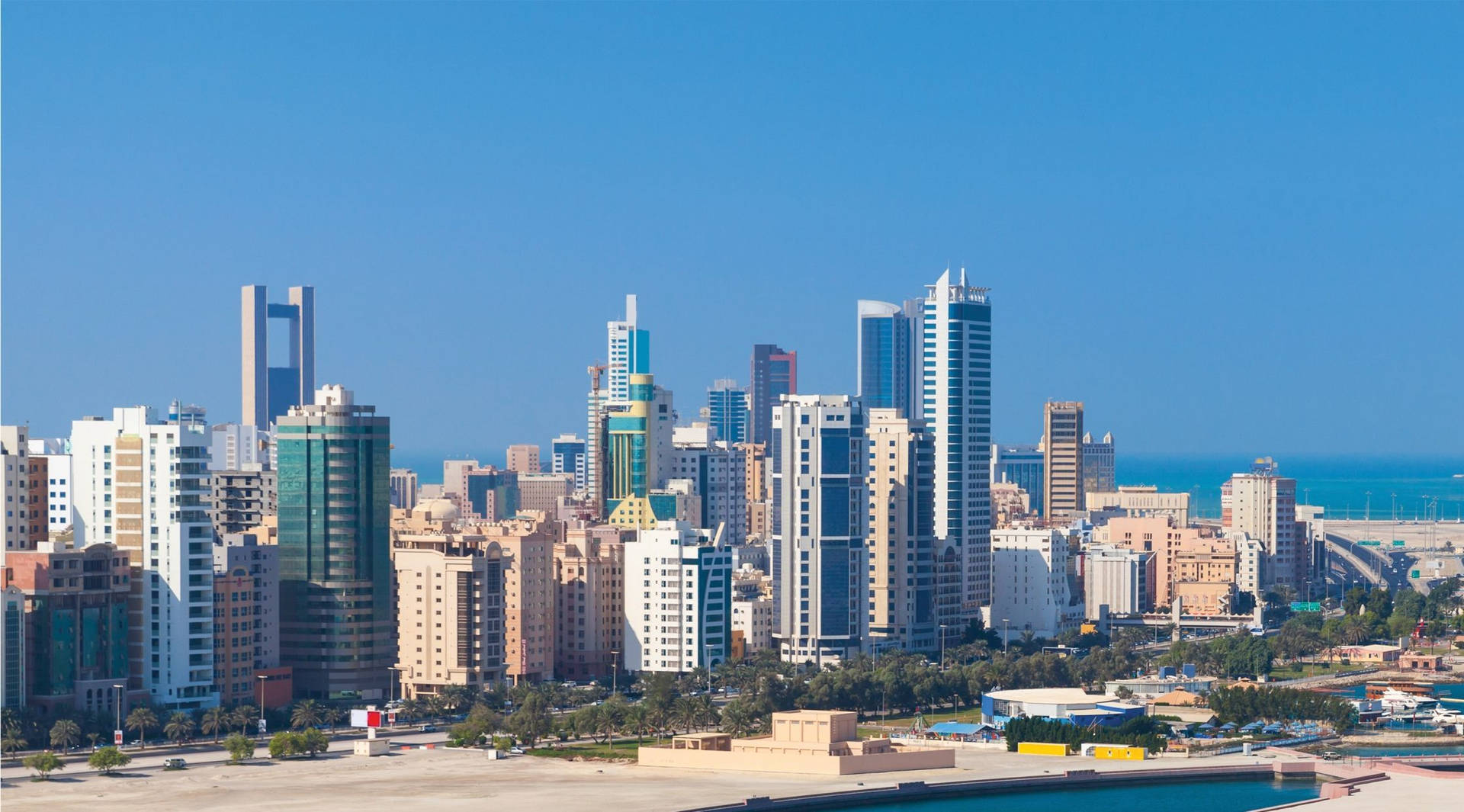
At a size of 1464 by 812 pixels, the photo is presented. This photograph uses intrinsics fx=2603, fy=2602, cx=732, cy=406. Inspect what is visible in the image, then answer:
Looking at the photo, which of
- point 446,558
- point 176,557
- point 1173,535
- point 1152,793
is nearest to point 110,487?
point 176,557

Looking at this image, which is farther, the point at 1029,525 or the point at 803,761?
the point at 1029,525

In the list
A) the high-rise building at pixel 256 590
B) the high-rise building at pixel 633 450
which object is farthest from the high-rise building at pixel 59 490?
the high-rise building at pixel 633 450

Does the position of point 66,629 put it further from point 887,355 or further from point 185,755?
point 887,355

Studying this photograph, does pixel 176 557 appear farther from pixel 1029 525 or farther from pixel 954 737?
pixel 1029 525

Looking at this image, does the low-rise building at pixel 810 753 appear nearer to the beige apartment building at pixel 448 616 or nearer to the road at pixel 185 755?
the road at pixel 185 755

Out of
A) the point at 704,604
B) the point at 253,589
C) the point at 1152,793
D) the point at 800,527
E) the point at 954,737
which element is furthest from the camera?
the point at 800,527

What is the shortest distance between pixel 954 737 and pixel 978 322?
49.3 m

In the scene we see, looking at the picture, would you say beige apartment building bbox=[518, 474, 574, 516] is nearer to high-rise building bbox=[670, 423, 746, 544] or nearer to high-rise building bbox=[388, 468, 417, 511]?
high-rise building bbox=[388, 468, 417, 511]

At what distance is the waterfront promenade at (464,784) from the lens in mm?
55688

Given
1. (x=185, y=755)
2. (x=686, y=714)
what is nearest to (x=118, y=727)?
(x=185, y=755)

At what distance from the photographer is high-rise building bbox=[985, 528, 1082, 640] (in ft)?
345

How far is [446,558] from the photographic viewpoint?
258 feet

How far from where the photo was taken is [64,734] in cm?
6391

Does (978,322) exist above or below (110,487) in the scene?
above
